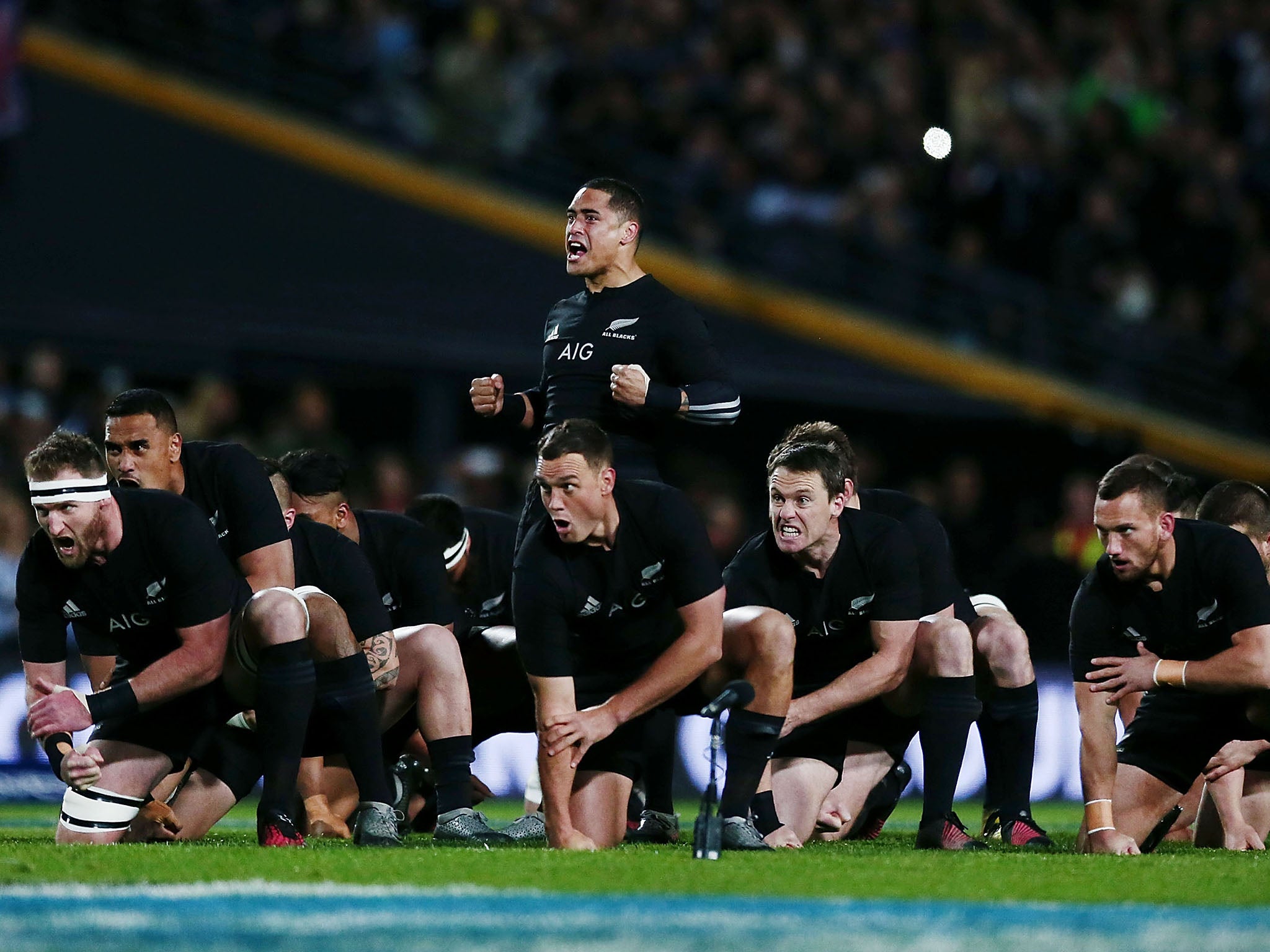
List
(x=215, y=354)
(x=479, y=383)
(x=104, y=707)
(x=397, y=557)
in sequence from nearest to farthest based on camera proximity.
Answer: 1. (x=104, y=707)
2. (x=479, y=383)
3. (x=397, y=557)
4. (x=215, y=354)

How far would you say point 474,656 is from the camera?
314 inches

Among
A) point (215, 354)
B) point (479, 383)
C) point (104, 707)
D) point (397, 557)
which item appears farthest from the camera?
point (215, 354)

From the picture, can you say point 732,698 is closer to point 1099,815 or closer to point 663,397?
point 663,397

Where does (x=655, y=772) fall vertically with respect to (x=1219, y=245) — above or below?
below

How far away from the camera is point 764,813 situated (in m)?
6.61

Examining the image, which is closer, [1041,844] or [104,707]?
[104,707]

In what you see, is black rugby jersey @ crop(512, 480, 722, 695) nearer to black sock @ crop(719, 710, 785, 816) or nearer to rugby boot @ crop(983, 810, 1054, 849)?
black sock @ crop(719, 710, 785, 816)

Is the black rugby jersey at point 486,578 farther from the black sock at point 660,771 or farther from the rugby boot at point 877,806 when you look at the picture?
the rugby boot at point 877,806

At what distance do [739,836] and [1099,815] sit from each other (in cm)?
127

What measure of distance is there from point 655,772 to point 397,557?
1290 millimetres

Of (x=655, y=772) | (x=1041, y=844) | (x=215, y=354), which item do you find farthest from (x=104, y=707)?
(x=215, y=354)

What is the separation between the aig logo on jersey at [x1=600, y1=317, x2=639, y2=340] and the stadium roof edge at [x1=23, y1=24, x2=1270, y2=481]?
8255 millimetres

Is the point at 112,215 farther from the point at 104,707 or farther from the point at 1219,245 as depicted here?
the point at 104,707

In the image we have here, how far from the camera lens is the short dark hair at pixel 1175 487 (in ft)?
21.8
